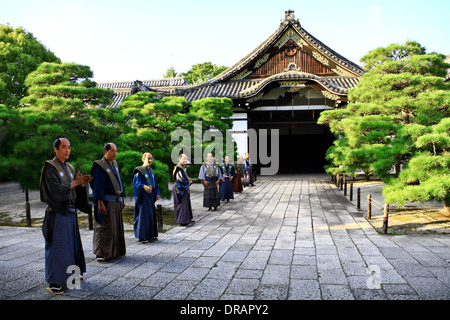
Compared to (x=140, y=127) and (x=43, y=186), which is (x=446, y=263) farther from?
(x=140, y=127)

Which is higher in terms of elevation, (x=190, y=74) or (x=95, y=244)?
(x=190, y=74)

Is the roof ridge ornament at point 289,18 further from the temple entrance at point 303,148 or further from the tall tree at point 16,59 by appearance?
the tall tree at point 16,59

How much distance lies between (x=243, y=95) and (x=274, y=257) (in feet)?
45.2

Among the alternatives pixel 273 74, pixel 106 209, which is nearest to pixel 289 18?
pixel 273 74

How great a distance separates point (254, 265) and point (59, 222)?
2625mm

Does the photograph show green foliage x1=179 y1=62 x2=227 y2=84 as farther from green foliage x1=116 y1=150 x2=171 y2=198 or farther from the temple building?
green foliage x1=116 y1=150 x2=171 y2=198

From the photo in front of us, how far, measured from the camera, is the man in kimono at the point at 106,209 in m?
4.48

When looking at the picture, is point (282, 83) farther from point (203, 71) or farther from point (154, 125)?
point (203, 71)

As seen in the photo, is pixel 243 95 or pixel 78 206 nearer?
pixel 78 206

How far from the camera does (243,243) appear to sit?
5578 mm

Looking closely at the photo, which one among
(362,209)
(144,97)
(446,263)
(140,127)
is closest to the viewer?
(446,263)

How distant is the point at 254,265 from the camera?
4.35 m

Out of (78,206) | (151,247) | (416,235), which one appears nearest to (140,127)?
(151,247)

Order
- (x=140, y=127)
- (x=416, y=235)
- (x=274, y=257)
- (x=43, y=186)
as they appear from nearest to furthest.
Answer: (x=43, y=186)
(x=274, y=257)
(x=416, y=235)
(x=140, y=127)
